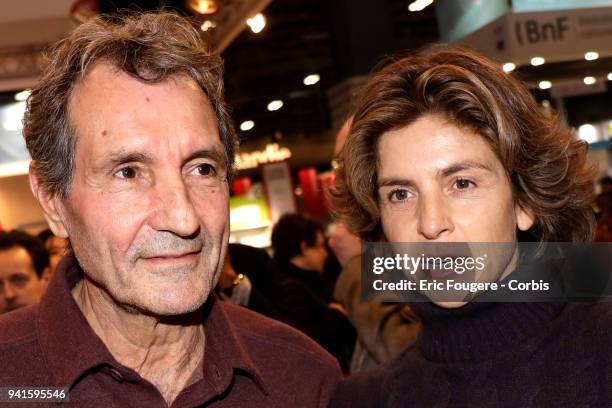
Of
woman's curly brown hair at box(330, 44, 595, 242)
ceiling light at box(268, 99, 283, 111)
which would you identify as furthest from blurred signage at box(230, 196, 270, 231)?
woman's curly brown hair at box(330, 44, 595, 242)

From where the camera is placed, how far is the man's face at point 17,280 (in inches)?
125

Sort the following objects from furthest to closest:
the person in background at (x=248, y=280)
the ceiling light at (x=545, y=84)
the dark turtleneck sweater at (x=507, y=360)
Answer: the person in background at (x=248, y=280) → the ceiling light at (x=545, y=84) → the dark turtleneck sweater at (x=507, y=360)

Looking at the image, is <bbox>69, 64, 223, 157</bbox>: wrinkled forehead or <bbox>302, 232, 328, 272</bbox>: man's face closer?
<bbox>69, 64, 223, 157</bbox>: wrinkled forehead

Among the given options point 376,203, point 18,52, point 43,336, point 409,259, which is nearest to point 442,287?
point 409,259

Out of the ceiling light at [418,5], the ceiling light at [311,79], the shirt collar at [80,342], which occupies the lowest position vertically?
the shirt collar at [80,342]

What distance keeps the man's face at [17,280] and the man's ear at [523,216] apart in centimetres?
228

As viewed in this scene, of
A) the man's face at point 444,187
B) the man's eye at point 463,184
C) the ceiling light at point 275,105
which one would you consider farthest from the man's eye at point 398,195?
the ceiling light at point 275,105

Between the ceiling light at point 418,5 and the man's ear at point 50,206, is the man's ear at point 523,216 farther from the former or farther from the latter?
the ceiling light at point 418,5

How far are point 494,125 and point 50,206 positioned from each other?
1006 millimetres

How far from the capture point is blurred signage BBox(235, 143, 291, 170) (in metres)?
9.09

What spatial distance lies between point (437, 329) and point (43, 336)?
33.6 inches

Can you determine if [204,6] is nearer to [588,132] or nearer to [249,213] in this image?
[588,132]

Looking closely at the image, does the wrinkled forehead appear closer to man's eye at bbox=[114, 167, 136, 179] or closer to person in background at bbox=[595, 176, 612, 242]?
man's eye at bbox=[114, 167, 136, 179]

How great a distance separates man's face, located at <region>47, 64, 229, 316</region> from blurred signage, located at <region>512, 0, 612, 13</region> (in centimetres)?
120
